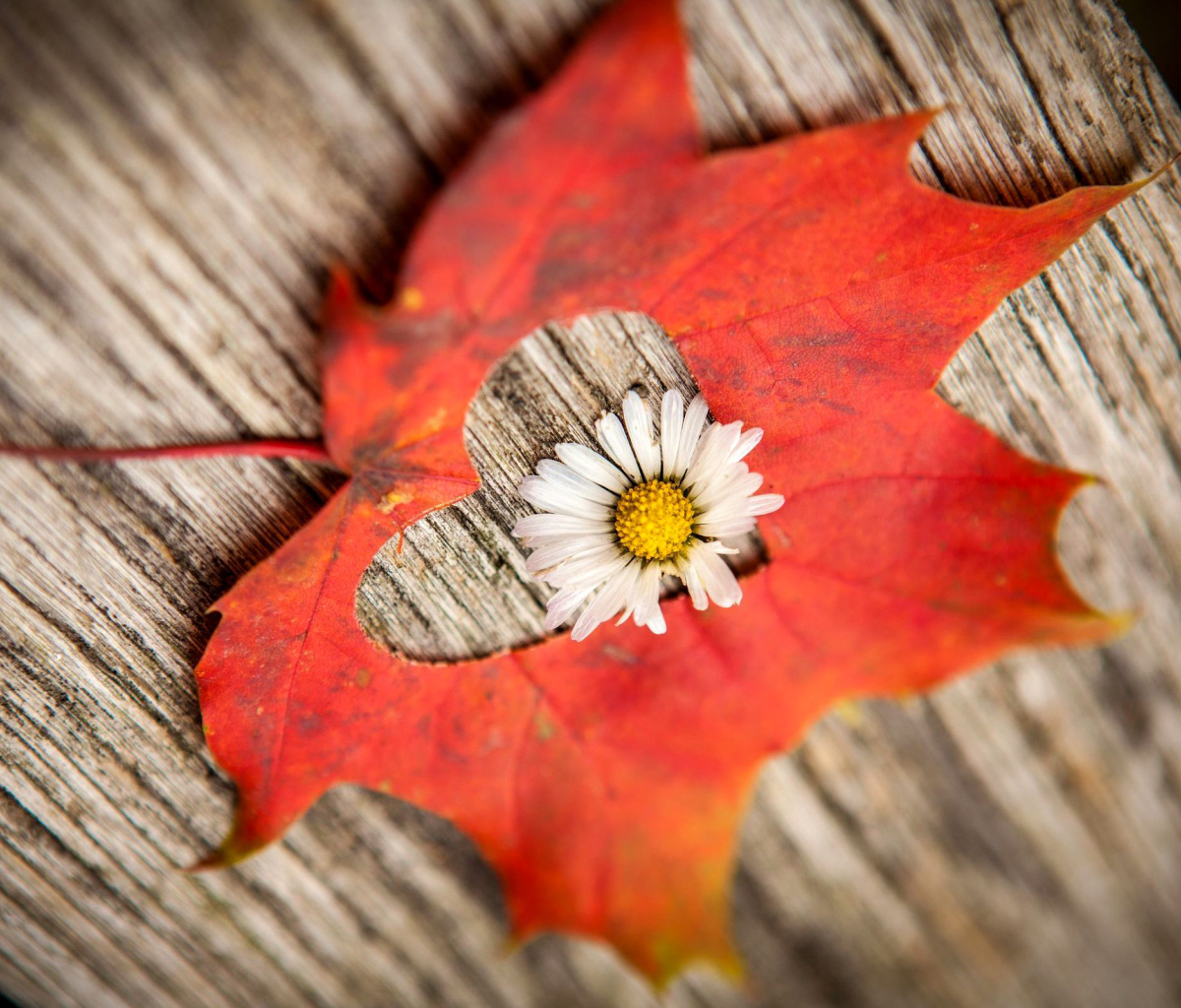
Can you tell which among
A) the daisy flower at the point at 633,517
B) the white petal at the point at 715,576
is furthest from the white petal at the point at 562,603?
the white petal at the point at 715,576

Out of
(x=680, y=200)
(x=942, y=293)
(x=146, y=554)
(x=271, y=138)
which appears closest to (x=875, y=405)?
(x=942, y=293)

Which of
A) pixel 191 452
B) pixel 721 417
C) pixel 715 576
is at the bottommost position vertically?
pixel 715 576

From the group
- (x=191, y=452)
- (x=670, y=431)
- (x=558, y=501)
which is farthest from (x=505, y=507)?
(x=191, y=452)

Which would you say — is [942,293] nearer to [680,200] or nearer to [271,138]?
[680,200]

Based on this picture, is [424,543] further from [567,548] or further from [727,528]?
[727,528]

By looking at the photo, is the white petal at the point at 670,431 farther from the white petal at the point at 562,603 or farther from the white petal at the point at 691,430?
the white petal at the point at 562,603

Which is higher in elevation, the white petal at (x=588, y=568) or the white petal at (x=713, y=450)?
the white petal at (x=713, y=450)
